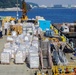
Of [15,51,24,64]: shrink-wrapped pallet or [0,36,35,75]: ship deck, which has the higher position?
[15,51,24,64]: shrink-wrapped pallet

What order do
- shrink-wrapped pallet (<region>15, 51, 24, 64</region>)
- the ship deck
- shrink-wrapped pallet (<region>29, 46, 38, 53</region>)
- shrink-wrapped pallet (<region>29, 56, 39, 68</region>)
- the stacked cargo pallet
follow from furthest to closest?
1. shrink-wrapped pallet (<region>29, 46, 38, 53</region>)
2. shrink-wrapped pallet (<region>15, 51, 24, 64</region>)
3. the stacked cargo pallet
4. shrink-wrapped pallet (<region>29, 56, 39, 68</region>)
5. the ship deck

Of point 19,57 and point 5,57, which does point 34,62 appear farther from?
point 5,57

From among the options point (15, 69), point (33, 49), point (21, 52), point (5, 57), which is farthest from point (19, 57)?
point (33, 49)

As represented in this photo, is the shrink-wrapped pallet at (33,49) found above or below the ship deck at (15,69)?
above

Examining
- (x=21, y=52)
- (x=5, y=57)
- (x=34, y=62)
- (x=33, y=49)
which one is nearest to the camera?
(x=34, y=62)

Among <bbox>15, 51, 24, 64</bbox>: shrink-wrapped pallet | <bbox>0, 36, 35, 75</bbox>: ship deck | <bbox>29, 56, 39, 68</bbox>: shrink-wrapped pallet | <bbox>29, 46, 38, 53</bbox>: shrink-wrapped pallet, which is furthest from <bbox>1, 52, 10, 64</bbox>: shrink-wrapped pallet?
<bbox>29, 46, 38, 53</bbox>: shrink-wrapped pallet

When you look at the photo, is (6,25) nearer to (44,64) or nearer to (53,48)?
(53,48)

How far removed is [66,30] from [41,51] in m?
23.5

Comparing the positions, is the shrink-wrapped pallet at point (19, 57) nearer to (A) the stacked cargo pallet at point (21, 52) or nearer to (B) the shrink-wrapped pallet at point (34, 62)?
(A) the stacked cargo pallet at point (21, 52)

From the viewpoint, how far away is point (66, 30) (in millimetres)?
46250

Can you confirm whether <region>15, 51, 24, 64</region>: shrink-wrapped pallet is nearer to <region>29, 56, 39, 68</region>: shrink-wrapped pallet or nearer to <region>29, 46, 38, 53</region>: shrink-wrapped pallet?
<region>29, 56, 39, 68</region>: shrink-wrapped pallet

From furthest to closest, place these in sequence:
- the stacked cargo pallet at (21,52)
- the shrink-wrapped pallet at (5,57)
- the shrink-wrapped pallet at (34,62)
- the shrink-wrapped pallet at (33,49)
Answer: the shrink-wrapped pallet at (33,49), the shrink-wrapped pallet at (5,57), the stacked cargo pallet at (21,52), the shrink-wrapped pallet at (34,62)

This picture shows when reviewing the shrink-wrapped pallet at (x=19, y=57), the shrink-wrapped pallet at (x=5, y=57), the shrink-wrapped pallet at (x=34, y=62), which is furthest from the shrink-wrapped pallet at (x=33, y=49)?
the shrink-wrapped pallet at (x=34, y=62)

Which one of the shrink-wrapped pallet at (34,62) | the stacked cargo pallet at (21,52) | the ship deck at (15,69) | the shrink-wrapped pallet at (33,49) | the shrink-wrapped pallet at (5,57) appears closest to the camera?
the ship deck at (15,69)
